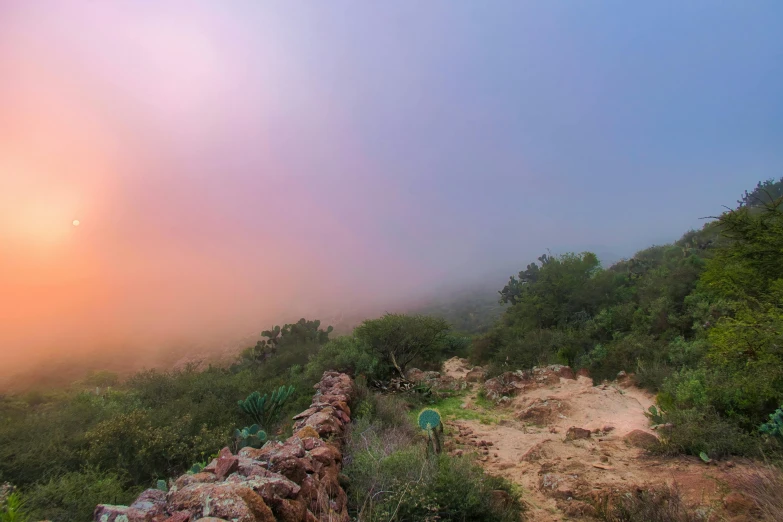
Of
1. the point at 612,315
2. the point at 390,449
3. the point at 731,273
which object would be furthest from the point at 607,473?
the point at 612,315

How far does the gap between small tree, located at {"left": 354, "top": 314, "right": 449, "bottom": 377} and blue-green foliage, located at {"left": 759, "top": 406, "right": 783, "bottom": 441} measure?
552 inches

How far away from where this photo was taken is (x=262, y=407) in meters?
11.3

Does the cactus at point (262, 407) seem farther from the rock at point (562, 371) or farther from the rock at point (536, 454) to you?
the rock at point (562, 371)

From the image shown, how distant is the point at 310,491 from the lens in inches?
165

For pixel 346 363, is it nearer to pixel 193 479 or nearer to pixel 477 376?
pixel 477 376

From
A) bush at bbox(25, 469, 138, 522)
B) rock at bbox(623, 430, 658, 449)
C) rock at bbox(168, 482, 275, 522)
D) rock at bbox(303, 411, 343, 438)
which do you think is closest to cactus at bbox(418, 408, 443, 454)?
rock at bbox(303, 411, 343, 438)

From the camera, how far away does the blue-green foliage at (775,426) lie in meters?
6.02

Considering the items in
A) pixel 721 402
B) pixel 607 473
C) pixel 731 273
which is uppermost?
pixel 731 273

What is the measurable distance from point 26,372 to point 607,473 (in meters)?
70.8

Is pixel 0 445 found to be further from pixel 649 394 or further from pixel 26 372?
pixel 26 372

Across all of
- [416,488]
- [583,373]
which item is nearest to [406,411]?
[416,488]

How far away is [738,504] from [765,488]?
429 millimetres

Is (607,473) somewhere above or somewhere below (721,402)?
below

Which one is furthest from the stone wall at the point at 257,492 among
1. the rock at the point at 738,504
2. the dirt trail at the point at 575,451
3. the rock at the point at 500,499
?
the rock at the point at 738,504
